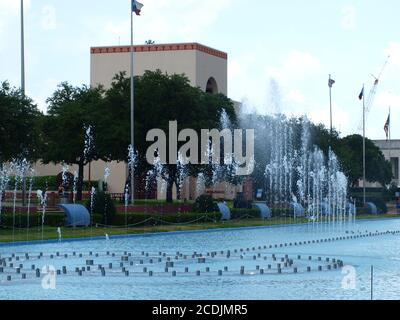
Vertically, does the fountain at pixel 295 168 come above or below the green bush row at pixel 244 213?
above

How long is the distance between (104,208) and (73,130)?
23.9m

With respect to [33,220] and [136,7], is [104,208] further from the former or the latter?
[136,7]

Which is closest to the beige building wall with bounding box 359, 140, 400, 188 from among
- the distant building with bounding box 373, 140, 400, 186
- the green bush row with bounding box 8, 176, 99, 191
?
the distant building with bounding box 373, 140, 400, 186

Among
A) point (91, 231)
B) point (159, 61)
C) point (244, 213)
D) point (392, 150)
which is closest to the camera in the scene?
point (91, 231)

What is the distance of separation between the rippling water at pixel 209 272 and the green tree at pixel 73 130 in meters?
27.8

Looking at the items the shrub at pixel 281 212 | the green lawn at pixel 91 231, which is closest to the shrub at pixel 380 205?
the shrub at pixel 281 212

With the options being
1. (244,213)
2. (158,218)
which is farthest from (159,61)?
(158,218)

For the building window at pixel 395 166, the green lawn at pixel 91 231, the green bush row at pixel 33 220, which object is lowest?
the green lawn at pixel 91 231

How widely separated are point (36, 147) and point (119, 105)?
13659 millimetres

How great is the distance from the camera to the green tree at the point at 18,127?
44594 millimetres

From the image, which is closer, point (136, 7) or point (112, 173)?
point (136, 7)

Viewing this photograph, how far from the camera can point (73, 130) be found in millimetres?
66250

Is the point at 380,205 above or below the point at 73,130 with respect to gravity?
below

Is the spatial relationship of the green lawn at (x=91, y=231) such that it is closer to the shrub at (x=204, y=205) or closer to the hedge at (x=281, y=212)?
the shrub at (x=204, y=205)
